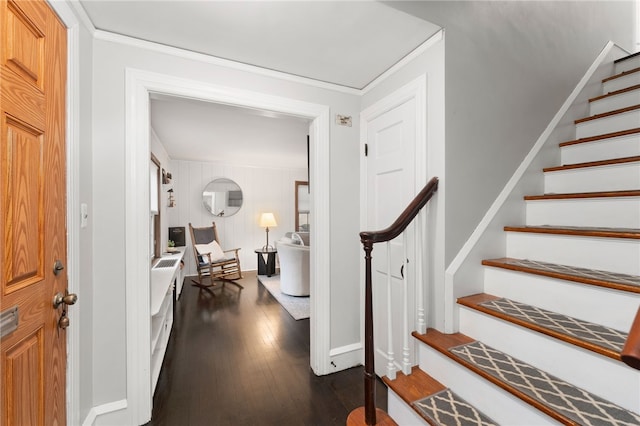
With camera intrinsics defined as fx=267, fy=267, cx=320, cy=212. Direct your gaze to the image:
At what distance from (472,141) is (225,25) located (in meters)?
1.57

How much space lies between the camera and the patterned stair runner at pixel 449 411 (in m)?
1.09

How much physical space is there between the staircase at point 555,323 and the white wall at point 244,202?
5.00 meters

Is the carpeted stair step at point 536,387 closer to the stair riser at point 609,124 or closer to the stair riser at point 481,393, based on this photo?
the stair riser at point 481,393

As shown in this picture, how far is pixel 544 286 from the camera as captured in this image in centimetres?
131

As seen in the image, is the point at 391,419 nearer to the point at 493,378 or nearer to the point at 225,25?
the point at 493,378

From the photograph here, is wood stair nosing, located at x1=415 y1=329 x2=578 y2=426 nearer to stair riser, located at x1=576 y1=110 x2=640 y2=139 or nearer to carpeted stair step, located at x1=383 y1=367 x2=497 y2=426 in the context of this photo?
carpeted stair step, located at x1=383 y1=367 x2=497 y2=426

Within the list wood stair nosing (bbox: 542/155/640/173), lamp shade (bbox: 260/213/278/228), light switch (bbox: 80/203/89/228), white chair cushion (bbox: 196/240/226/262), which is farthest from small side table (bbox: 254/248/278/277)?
wood stair nosing (bbox: 542/155/640/173)

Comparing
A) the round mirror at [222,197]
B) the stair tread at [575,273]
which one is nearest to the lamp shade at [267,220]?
the round mirror at [222,197]

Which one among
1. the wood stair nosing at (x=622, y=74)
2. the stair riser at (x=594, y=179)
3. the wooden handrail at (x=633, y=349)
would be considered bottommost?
the wooden handrail at (x=633, y=349)

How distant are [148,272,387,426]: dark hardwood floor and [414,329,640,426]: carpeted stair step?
0.79 metres

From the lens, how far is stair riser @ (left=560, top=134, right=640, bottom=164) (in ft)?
5.40

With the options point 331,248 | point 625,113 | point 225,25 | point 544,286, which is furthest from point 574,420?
point 225,25

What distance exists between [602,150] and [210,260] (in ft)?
15.7

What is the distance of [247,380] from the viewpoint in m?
1.99
